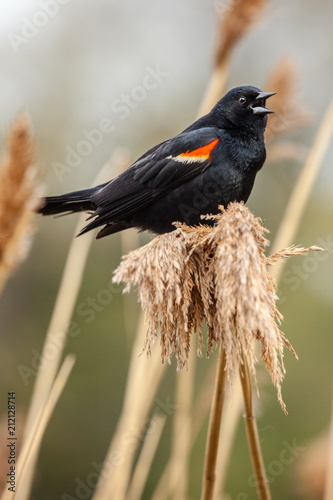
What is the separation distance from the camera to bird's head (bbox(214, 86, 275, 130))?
8.61ft

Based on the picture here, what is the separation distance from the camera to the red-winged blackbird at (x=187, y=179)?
2482 mm

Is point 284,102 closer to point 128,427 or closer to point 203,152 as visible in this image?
point 203,152

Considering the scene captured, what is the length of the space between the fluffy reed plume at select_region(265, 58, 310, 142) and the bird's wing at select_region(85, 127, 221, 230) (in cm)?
30

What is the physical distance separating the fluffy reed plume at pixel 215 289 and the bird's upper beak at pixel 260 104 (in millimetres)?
1082

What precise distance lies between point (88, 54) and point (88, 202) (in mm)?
8548

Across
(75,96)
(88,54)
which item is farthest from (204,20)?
(75,96)

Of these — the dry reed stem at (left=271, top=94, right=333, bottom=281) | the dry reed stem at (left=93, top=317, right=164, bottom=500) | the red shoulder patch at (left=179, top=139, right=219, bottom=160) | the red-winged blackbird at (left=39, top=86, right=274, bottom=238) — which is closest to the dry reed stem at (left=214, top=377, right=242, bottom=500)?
the dry reed stem at (left=93, top=317, right=164, bottom=500)

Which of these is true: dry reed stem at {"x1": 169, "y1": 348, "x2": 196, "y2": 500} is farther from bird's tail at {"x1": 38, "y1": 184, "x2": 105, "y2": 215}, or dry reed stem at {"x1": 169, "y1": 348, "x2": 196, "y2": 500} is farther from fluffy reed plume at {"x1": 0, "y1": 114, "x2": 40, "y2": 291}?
fluffy reed plume at {"x1": 0, "y1": 114, "x2": 40, "y2": 291}

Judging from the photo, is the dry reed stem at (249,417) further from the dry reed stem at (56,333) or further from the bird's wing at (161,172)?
the bird's wing at (161,172)

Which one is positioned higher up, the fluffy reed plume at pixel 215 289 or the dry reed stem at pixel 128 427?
the fluffy reed plume at pixel 215 289

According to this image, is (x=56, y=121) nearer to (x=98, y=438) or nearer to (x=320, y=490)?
(x=98, y=438)

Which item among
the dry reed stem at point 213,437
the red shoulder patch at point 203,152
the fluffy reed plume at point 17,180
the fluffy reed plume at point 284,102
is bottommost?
the dry reed stem at point 213,437

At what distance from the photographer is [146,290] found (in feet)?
4.88

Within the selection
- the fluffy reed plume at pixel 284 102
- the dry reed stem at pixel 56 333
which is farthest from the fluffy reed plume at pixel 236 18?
the dry reed stem at pixel 56 333
